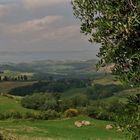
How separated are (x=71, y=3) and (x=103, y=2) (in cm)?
164

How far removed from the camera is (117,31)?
15.0 metres

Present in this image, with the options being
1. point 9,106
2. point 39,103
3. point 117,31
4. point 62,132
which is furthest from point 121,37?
point 39,103

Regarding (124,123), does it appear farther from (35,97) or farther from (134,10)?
(35,97)

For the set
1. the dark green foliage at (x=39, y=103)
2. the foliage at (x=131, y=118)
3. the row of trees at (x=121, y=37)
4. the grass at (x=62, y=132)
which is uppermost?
the row of trees at (x=121, y=37)

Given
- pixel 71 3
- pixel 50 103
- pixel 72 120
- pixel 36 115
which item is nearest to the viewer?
pixel 71 3

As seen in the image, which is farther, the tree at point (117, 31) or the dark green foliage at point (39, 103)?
the dark green foliage at point (39, 103)

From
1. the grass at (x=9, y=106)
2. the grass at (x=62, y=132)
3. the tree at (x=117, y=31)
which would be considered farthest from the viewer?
the grass at (x=9, y=106)

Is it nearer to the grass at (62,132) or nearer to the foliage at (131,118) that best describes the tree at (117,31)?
the foliage at (131,118)

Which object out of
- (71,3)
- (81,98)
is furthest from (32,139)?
(81,98)

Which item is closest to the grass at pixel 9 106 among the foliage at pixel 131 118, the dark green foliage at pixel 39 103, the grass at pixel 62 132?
the dark green foliage at pixel 39 103

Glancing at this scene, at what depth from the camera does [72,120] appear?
89.1m

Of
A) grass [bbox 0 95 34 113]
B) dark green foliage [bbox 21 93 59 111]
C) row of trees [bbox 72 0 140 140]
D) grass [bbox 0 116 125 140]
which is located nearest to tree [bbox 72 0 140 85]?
row of trees [bbox 72 0 140 140]

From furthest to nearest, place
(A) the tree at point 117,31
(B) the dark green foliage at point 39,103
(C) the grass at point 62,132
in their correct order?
(B) the dark green foliage at point 39,103, (C) the grass at point 62,132, (A) the tree at point 117,31

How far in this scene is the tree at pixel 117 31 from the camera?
14.9 metres
